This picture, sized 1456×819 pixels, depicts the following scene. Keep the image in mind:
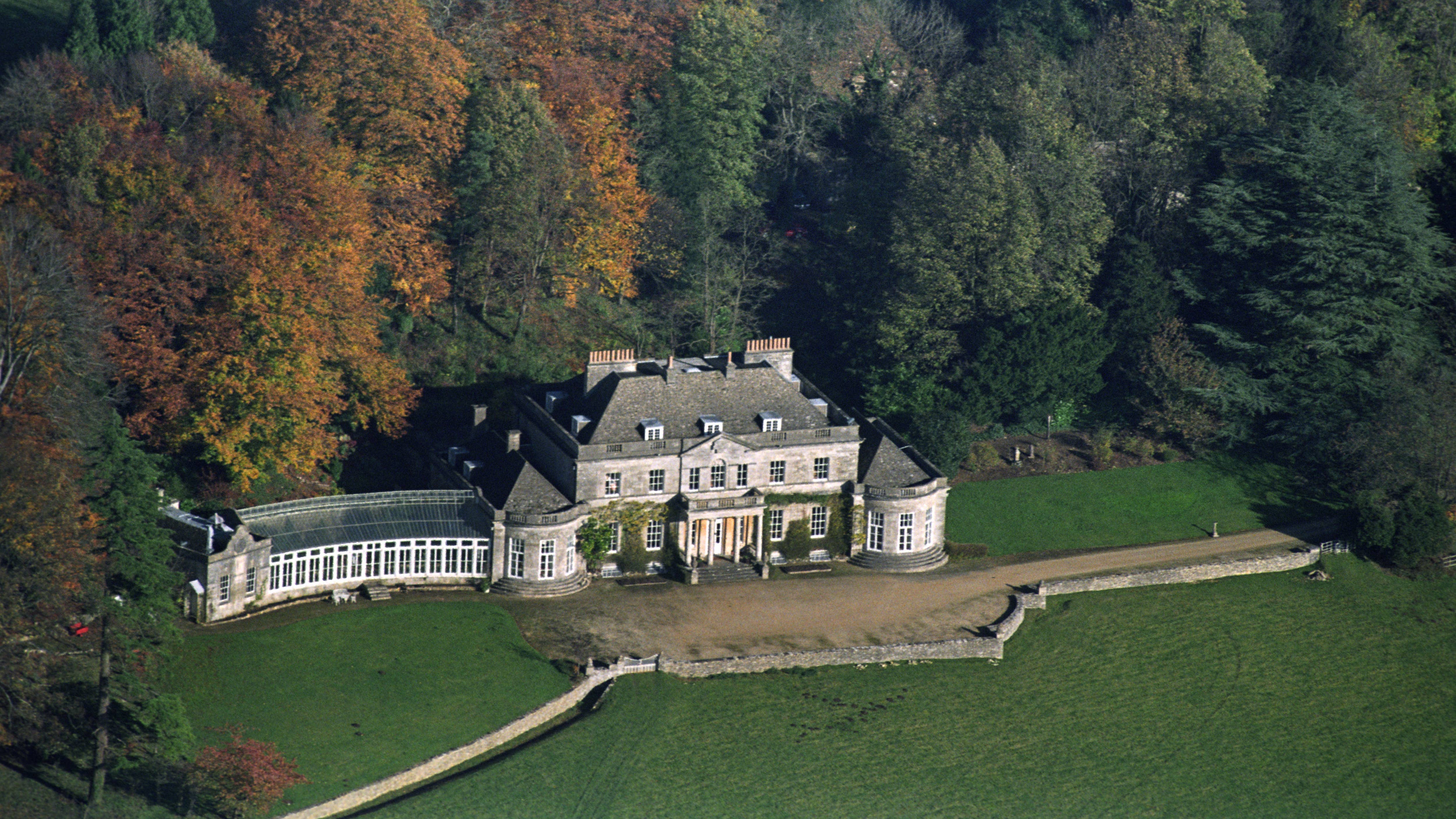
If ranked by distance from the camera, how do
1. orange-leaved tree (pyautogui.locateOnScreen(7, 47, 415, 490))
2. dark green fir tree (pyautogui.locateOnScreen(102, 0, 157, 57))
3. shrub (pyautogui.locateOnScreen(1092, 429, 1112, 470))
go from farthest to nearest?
dark green fir tree (pyautogui.locateOnScreen(102, 0, 157, 57)) < shrub (pyautogui.locateOnScreen(1092, 429, 1112, 470)) < orange-leaved tree (pyautogui.locateOnScreen(7, 47, 415, 490))

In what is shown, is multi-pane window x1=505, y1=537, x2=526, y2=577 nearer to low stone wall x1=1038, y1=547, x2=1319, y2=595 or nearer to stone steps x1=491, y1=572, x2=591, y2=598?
stone steps x1=491, y1=572, x2=591, y2=598

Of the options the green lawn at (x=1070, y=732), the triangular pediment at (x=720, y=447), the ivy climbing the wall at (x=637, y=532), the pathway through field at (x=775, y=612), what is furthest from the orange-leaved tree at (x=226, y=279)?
the green lawn at (x=1070, y=732)

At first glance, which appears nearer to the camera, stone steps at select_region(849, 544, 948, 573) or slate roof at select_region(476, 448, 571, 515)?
slate roof at select_region(476, 448, 571, 515)

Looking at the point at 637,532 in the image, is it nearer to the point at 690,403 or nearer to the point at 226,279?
the point at 690,403

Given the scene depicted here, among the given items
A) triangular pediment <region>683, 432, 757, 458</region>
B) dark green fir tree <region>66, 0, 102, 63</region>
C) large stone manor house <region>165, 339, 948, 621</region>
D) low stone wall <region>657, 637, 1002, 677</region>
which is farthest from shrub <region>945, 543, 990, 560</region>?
dark green fir tree <region>66, 0, 102, 63</region>

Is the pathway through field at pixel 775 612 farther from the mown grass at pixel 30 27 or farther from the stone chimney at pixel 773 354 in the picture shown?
the mown grass at pixel 30 27
